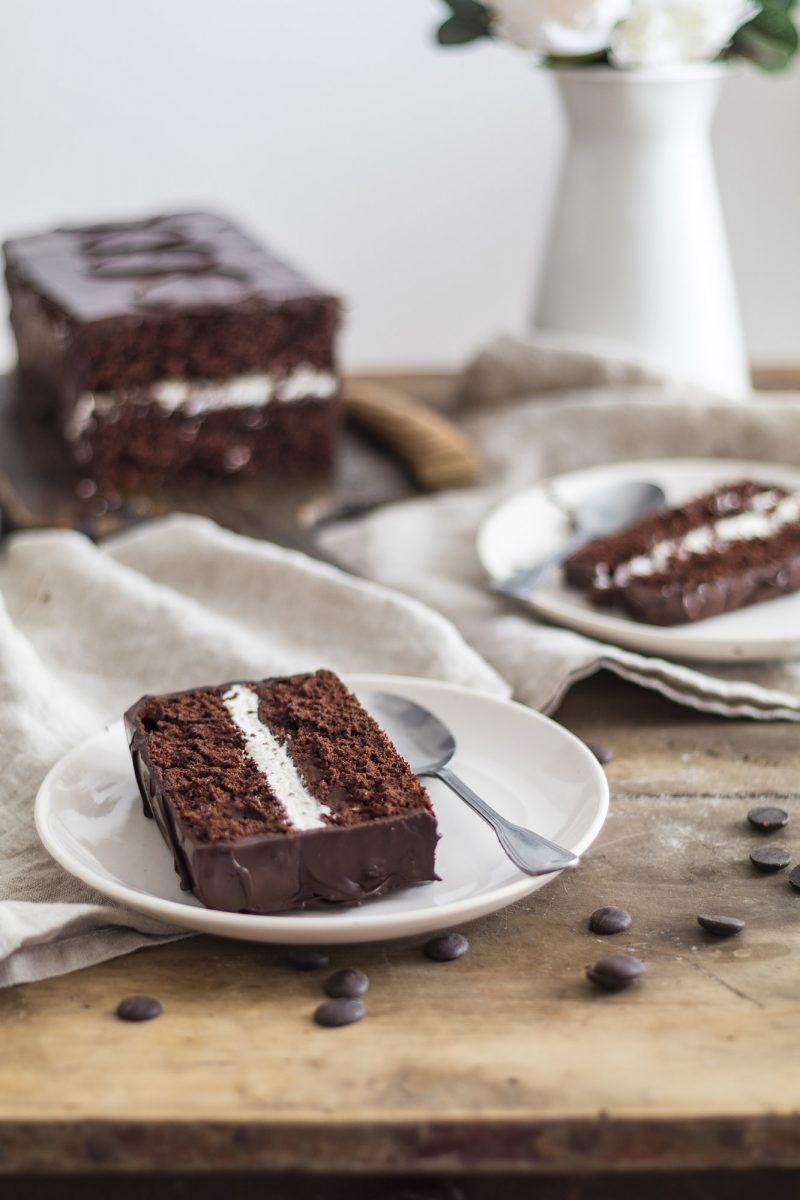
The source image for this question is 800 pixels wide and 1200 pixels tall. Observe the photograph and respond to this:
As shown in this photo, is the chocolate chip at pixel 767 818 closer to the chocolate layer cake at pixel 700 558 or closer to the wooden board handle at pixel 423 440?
the chocolate layer cake at pixel 700 558

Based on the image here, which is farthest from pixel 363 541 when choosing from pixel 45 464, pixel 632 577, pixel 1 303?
pixel 1 303

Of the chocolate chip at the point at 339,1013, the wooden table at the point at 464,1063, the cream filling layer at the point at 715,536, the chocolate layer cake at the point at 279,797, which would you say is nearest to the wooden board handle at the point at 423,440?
the cream filling layer at the point at 715,536

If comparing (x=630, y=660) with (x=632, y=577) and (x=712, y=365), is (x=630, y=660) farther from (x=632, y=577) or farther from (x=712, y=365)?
(x=712, y=365)

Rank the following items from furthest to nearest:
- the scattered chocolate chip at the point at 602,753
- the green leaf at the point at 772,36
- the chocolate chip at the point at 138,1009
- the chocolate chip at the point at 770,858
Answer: the green leaf at the point at 772,36 < the scattered chocolate chip at the point at 602,753 < the chocolate chip at the point at 770,858 < the chocolate chip at the point at 138,1009

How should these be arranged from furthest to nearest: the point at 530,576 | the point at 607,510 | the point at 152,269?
1. the point at 152,269
2. the point at 607,510
3. the point at 530,576

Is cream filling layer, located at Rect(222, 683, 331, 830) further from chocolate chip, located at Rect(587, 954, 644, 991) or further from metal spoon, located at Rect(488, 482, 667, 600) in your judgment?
metal spoon, located at Rect(488, 482, 667, 600)

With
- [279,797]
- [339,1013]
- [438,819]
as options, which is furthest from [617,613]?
[339,1013]

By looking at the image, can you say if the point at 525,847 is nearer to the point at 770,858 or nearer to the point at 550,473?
the point at 770,858
